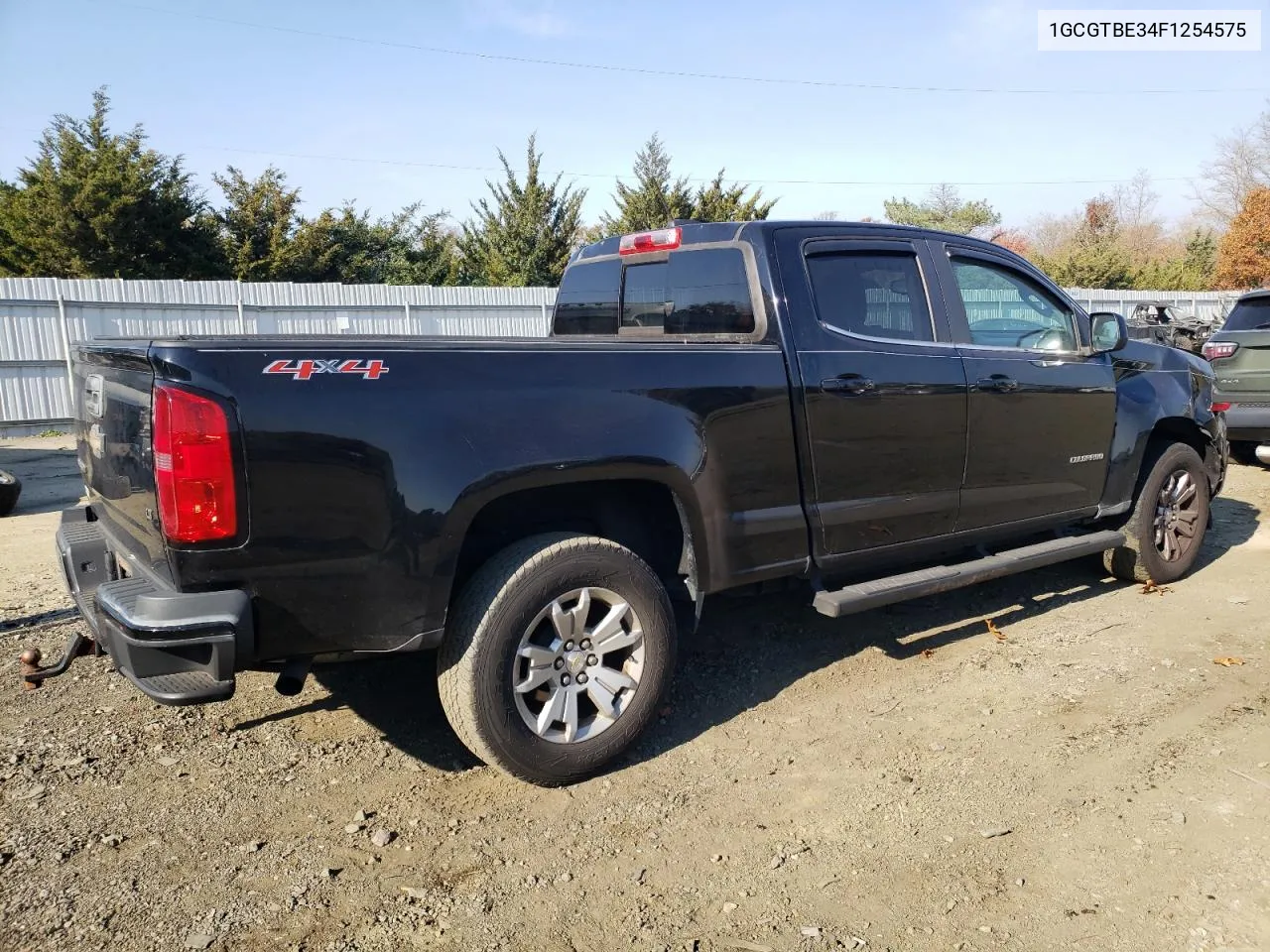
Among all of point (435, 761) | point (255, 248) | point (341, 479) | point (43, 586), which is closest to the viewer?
point (341, 479)

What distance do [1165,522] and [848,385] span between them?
2.92m

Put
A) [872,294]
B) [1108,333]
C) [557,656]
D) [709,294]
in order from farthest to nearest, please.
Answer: [1108,333], [872,294], [709,294], [557,656]

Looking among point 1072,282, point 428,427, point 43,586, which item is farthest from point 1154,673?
point 1072,282

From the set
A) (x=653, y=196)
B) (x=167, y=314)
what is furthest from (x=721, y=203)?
(x=167, y=314)

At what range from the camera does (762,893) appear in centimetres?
273

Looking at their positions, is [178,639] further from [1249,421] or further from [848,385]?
[1249,421]

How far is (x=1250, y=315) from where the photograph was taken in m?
9.37

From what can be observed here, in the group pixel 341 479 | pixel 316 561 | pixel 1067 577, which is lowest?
pixel 1067 577

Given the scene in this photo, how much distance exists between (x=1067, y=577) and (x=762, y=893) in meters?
4.02

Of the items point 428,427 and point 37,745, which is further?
point 37,745

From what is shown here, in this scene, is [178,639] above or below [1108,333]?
below

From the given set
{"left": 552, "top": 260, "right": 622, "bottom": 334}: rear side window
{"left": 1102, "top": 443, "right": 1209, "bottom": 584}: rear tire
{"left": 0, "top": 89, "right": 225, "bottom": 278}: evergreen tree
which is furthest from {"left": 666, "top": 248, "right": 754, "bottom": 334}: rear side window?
{"left": 0, "top": 89, "right": 225, "bottom": 278}: evergreen tree

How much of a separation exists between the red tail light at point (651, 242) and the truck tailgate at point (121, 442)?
7.44ft

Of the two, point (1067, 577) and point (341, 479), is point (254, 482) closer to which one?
point (341, 479)
